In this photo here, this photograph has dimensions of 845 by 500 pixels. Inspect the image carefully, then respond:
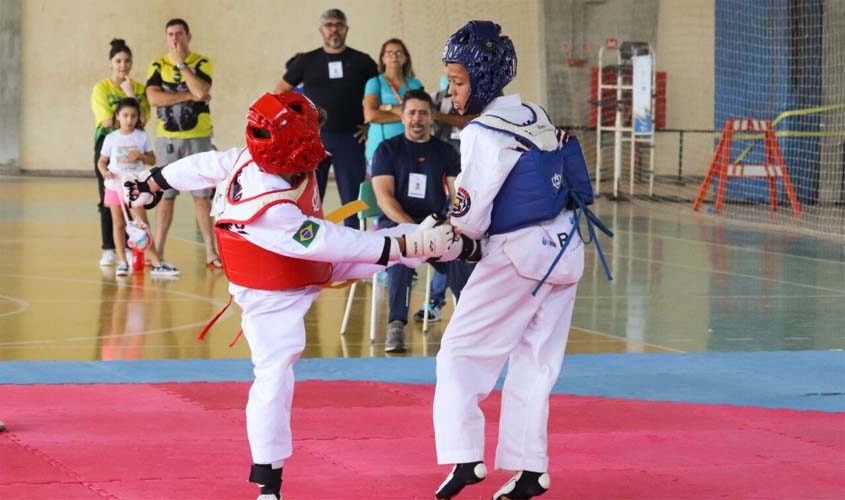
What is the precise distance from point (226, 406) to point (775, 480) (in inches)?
91.7

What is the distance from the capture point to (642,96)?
57.2 feet

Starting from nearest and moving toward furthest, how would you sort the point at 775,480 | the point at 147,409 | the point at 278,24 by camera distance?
the point at 775,480 → the point at 147,409 → the point at 278,24

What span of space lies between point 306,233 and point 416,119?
3.76 m

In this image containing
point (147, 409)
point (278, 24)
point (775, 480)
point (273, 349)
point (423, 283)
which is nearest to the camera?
point (273, 349)

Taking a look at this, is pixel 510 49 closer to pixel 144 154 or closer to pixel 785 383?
pixel 785 383

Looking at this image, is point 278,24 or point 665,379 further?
point 278,24

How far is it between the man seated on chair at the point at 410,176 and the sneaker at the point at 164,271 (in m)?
2.92

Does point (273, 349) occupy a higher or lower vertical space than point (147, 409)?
higher

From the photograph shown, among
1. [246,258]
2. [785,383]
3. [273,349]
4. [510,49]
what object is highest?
[510,49]

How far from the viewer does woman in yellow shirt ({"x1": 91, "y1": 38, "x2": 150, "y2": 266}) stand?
1039 centimetres

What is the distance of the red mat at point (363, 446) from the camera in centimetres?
438

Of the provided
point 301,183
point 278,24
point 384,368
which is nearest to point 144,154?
point 384,368

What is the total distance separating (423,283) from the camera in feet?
32.7

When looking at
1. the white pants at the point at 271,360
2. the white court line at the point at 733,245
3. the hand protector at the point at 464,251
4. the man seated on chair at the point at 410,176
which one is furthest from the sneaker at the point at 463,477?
the white court line at the point at 733,245
